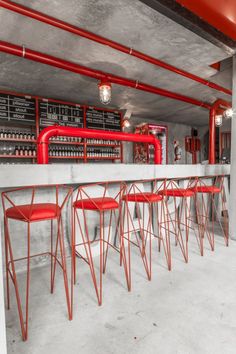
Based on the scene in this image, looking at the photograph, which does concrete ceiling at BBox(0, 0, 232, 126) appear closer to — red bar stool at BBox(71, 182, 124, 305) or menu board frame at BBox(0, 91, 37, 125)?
menu board frame at BBox(0, 91, 37, 125)

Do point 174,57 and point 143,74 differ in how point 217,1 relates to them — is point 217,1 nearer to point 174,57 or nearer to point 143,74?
point 174,57

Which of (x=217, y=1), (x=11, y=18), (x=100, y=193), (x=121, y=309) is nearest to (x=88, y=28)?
(x=11, y=18)

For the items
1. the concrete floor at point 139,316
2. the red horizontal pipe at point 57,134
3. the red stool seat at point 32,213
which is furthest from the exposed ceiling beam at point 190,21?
the concrete floor at point 139,316

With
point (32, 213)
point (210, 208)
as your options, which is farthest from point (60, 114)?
point (32, 213)

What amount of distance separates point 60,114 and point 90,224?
9.04 ft

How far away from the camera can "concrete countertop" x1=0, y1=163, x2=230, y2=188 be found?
157 centimetres

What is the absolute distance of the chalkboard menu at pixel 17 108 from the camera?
380 cm

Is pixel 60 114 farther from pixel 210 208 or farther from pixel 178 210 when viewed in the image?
pixel 210 208

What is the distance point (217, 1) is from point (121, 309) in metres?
2.57

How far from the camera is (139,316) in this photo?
1.44 metres

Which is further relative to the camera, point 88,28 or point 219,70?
point 219,70

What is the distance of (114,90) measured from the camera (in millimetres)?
4297

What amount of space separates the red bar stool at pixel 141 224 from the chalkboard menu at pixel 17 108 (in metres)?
2.52

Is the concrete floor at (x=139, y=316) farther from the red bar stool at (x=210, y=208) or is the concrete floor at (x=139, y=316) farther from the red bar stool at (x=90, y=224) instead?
the red bar stool at (x=210, y=208)
